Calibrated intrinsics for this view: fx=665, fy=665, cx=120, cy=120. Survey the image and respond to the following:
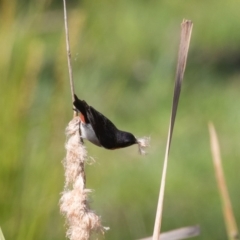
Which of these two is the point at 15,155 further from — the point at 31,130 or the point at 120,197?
the point at 120,197

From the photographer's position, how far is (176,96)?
1.77ft

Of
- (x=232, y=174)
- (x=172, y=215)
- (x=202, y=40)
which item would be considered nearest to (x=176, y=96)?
(x=172, y=215)

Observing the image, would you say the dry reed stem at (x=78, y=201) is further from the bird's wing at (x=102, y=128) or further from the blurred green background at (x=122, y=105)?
the blurred green background at (x=122, y=105)

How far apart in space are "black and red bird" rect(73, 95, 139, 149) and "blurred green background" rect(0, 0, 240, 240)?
7.0 inches

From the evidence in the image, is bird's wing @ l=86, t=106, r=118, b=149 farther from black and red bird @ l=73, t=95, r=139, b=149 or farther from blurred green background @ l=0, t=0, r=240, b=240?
blurred green background @ l=0, t=0, r=240, b=240

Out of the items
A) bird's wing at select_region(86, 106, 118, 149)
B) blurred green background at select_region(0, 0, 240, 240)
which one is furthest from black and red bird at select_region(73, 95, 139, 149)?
blurred green background at select_region(0, 0, 240, 240)

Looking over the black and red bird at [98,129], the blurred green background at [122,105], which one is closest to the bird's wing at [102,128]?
the black and red bird at [98,129]

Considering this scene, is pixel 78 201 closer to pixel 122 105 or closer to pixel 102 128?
pixel 102 128

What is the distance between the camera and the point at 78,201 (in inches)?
20.3

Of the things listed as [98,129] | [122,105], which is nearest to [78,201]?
[98,129]

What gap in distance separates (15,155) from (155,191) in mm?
909

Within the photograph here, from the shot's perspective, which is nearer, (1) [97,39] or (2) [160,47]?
(1) [97,39]

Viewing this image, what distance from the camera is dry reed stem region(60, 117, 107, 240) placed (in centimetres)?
50

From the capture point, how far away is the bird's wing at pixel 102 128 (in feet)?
1.82
